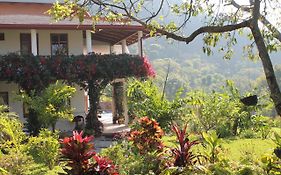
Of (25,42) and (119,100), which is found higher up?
(25,42)

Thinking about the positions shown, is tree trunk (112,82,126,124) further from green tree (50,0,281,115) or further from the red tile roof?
green tree (50,0,281,115)

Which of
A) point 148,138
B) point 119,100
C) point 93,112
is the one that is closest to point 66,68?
point 93,112

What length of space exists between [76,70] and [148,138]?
10.8 metres

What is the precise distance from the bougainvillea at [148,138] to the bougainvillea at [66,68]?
10.2 m

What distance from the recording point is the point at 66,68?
1842 cm

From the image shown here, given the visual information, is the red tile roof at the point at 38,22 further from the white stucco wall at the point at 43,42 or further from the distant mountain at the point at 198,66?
the distant mountain at the point at 198,66

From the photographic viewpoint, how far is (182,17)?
8.40 metres

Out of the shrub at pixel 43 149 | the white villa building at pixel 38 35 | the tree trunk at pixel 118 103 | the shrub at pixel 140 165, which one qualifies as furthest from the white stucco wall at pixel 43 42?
the shrub at pixel 140 165

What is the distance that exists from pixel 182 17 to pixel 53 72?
10.9 meters

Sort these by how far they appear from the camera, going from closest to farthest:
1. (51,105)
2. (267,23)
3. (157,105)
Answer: (267,23) → (51,105) → (157,105)

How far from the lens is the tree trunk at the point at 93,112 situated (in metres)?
19.1

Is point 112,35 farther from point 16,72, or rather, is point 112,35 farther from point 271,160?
point 271,160

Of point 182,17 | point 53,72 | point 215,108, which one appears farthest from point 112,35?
point 182,17

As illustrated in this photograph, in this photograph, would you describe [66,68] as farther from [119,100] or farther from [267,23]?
[267,23]
